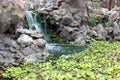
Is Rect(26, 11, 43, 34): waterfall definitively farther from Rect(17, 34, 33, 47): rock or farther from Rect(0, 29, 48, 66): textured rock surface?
Rect(17, 34, 33, 47): rock

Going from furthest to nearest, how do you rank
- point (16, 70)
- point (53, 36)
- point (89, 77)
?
1. point (53, 36)
2. point (16, 70)
3. point (89, 77)

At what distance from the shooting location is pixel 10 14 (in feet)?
45.2

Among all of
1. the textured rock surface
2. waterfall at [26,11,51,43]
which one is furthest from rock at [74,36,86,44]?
the textured rock surface

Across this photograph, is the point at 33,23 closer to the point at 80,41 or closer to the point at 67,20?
the point at 67,20

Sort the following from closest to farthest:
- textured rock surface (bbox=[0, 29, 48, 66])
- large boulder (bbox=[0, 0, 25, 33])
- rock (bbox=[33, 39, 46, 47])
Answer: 1. textured rock surface (bbox=[0, 29, 48, 66])
2. large boulder (bbox=[0, 0, 25, 33])
3. rock (bbox=[33, 39, 46, 47])

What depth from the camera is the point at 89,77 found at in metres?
6.47

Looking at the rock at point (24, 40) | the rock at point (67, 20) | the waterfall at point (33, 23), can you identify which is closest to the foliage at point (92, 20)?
the rock at point (67, 20)

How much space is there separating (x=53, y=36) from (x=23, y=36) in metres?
8.75

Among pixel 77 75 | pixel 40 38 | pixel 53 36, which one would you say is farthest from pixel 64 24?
pixel 77 75

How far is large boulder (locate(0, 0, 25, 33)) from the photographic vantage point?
1345 cm

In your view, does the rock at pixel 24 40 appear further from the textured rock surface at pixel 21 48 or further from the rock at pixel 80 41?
the rock at pixel 80 41

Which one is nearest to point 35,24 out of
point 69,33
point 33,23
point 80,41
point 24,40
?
point 33,23

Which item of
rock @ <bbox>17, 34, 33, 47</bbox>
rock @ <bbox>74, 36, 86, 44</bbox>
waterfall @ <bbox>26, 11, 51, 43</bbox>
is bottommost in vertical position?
rock @ <bbox>74, 36, 86, 44</bbox>

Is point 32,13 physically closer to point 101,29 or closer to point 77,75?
point 101,29
